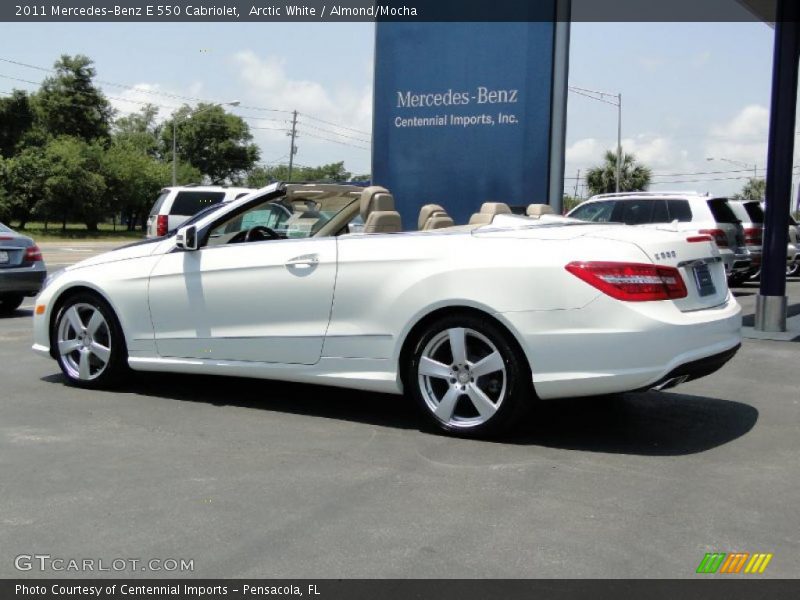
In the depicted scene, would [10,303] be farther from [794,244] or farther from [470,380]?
[794,244]

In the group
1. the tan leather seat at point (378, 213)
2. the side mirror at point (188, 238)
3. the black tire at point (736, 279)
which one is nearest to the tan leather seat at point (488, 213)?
the tan leather seat at point (378, 213)

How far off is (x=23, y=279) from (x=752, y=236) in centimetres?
1249

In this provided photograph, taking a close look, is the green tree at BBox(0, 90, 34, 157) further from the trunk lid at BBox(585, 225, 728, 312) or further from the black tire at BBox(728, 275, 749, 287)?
the trunk lid at BBox(585, 225, 728, 312)

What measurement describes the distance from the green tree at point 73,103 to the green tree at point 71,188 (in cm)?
1206

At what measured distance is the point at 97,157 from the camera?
177 feet

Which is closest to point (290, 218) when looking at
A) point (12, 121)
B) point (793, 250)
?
point (793, 250)

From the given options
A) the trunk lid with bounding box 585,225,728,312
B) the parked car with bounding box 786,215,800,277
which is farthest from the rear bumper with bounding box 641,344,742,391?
the parked car with bounding box 786,215,800,277

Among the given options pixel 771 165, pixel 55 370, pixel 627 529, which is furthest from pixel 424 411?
pixel 771 165

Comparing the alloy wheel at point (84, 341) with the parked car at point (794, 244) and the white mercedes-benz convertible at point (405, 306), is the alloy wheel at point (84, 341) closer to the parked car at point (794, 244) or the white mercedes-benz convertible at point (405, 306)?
the white mercedes-benz convertible at point (405, 306)

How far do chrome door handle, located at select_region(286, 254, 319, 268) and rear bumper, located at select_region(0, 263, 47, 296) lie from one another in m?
6.90

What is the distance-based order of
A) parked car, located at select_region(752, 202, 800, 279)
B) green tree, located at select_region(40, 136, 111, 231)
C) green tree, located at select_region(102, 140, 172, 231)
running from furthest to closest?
green tree, located at select_region(102, 140, 172, 231) < green tree, located at select_region(40, 136, 111, 231) < parked car, located at select_region(752, 202, 800, 279)

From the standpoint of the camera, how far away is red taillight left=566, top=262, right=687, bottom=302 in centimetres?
462
